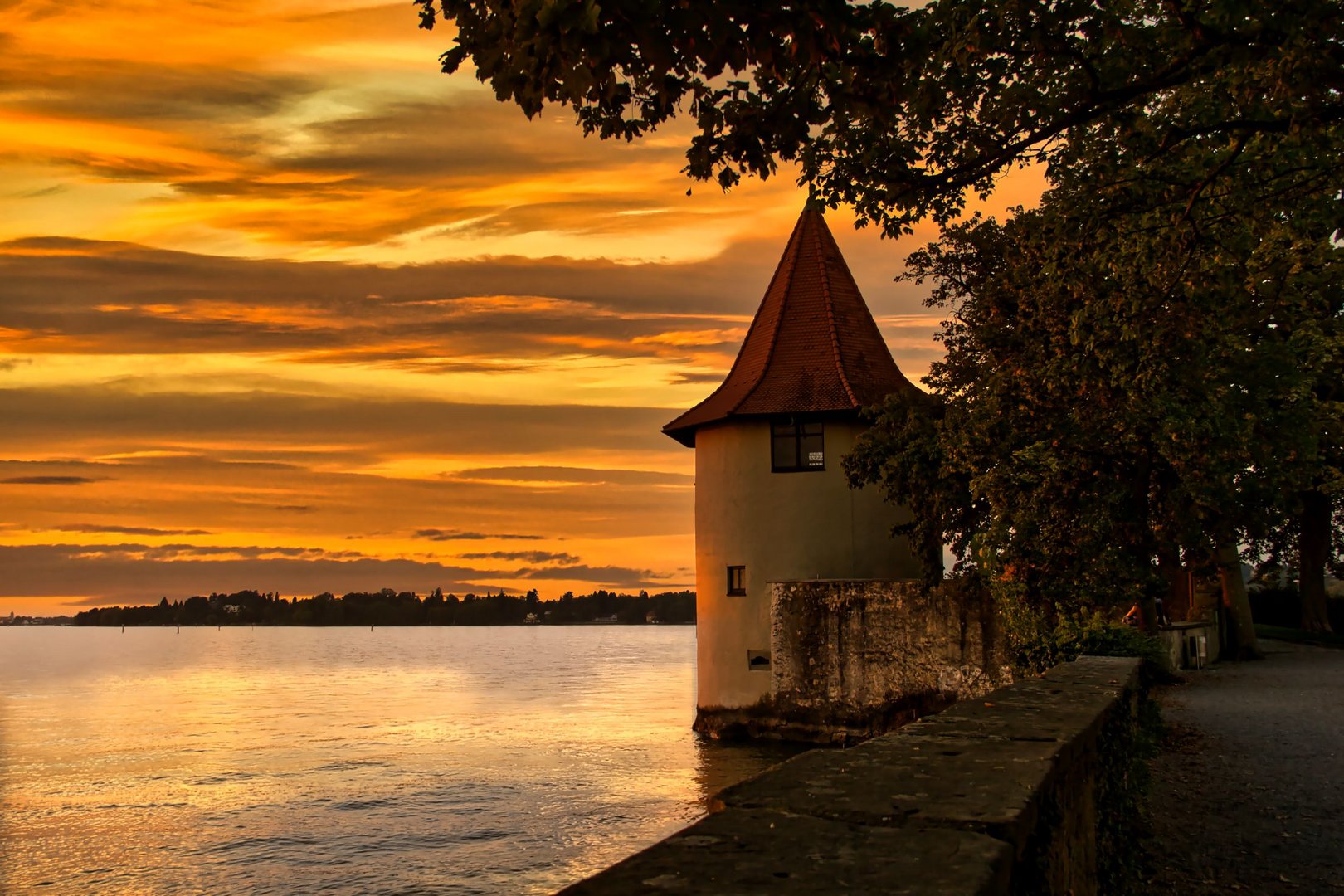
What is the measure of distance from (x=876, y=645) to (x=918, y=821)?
80.6 feet

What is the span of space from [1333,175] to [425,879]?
58.1 ft

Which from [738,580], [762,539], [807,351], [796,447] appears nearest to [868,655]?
[762,539]

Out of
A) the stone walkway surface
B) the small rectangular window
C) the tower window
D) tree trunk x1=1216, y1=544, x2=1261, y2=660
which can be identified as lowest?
the stone walkway surface

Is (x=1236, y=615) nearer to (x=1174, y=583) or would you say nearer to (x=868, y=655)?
(x=1174, y=583)

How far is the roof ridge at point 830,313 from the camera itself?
30.6 m

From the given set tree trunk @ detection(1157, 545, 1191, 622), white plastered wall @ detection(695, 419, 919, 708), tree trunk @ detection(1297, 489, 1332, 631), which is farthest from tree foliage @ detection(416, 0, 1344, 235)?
tree trunk @ detection(1297, 489, 1332, 631)

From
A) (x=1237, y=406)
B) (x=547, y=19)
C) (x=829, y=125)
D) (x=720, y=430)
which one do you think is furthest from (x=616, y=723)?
(x=547, y=19)

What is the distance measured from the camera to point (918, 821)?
3488 mm

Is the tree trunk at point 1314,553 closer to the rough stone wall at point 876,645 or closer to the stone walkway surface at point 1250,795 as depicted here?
the rough stone wall at point 876,645

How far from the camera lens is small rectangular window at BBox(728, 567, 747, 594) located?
3041cm

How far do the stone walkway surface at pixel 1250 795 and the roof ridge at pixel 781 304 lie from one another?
13342 mm

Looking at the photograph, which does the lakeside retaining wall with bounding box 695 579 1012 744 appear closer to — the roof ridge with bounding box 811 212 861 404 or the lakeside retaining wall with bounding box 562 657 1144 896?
the roof ridge with bounding box 811 212 861 404

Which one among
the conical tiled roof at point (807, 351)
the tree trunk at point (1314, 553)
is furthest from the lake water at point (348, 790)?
the tree trunk at point (1314, 553)

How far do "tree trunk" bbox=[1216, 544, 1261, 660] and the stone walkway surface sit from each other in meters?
10.7
